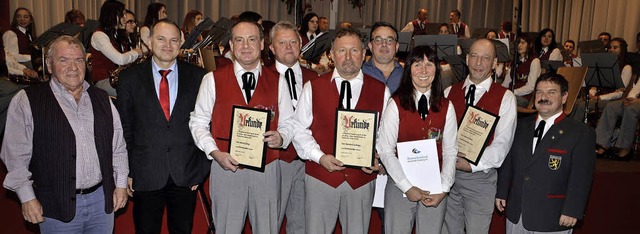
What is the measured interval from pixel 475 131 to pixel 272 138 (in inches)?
50.6

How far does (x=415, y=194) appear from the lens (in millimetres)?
3299

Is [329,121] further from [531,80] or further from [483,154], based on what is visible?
[531,80]

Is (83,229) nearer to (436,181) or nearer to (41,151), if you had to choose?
(41,151)

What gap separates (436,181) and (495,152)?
1.77 feet

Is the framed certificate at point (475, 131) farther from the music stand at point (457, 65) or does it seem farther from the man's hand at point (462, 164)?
the music stand at point (457, 65)

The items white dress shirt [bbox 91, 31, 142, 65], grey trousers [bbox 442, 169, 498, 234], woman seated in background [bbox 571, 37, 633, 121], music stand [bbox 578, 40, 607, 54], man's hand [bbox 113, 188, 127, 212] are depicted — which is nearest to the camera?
man's hand [bbox 113, 188, 127, 212]

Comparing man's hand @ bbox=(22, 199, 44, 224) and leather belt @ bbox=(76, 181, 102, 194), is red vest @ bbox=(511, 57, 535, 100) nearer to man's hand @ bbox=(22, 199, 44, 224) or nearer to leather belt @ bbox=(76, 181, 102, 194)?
leather belt @ bbox=(76, 181, 102, 194)

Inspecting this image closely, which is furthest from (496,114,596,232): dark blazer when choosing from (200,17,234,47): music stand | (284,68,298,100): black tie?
(200,17,234,47): music stand

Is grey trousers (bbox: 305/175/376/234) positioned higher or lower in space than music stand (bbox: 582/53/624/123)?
lower

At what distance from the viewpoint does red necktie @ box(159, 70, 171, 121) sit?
3.49 m

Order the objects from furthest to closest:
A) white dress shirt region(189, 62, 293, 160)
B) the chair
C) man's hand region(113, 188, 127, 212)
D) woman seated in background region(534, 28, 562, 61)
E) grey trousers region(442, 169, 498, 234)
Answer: woman seated in background region(534, 28, 562, 61) < the chair < grey trousers region(442, 169, 498, 234) < white dress shirt region(189, 62, 293, 160) < man's hand region(113, 188, 127, 212)

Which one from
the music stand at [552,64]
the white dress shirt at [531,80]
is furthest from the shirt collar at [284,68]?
the music stand at [552,64]

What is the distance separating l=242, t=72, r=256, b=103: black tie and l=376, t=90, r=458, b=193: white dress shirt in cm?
79

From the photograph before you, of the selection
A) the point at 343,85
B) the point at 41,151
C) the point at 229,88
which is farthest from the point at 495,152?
the point at 41,151
